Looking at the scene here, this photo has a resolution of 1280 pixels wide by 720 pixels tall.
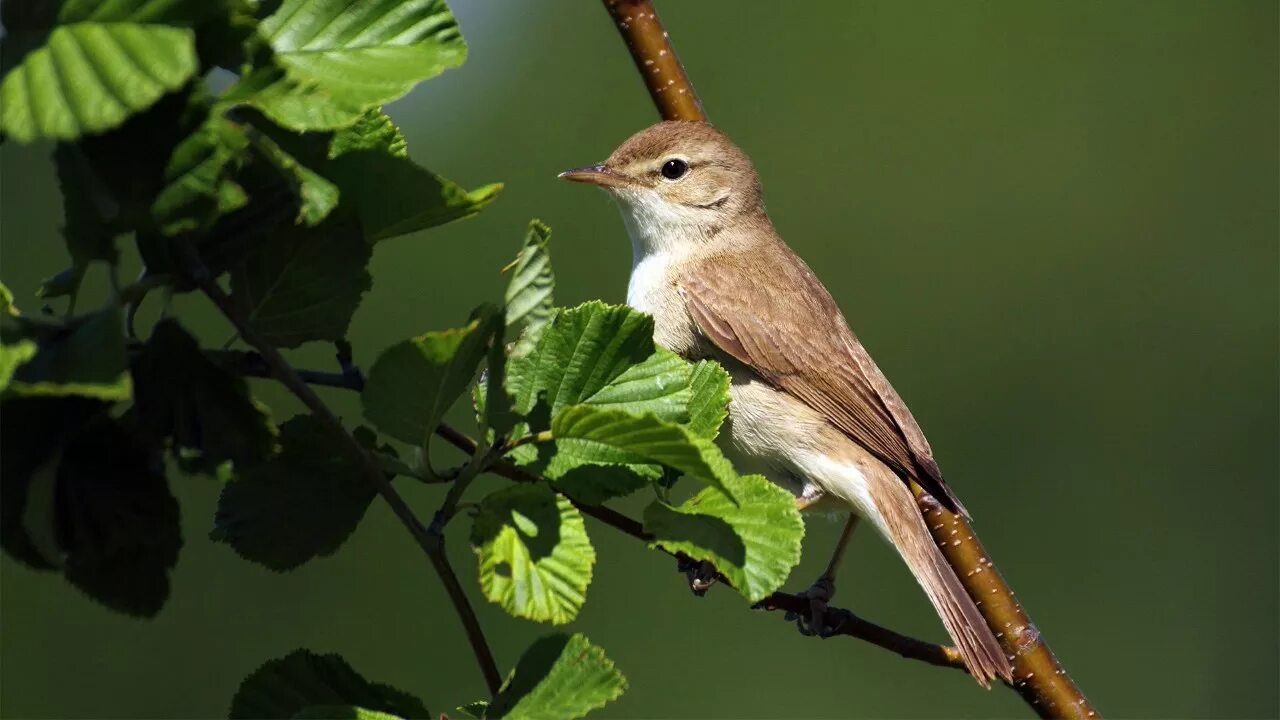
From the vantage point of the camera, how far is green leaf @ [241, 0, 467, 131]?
107 cm

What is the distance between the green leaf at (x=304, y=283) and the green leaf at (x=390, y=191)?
0.03 meters

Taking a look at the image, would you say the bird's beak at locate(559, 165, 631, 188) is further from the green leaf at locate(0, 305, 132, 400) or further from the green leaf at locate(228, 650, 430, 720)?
the green leaf at locate(0, 305, 132, 400)

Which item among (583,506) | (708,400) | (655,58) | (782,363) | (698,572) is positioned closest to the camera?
(583,506)

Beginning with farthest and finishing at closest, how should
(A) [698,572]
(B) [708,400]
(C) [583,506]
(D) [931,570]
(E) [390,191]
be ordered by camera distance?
(D) [931,570] < (A) [698,572] < (B) [708,400] < (C) [583,506] < (E) [390,191]

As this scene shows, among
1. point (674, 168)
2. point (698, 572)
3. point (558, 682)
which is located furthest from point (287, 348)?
point (674, 168)

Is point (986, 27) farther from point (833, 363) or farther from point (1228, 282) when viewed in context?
point (833, 363)

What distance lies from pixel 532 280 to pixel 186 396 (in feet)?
1.10

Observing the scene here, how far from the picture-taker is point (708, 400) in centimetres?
157

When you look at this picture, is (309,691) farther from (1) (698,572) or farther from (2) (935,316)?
(2) (935,316)

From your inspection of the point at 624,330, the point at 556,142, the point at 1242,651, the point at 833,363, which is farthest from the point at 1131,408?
the point at 624,330

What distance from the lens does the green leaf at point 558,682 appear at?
1222mm

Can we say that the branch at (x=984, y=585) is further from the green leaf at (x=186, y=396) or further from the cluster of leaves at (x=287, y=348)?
the green leaf at (x=186, y=396)

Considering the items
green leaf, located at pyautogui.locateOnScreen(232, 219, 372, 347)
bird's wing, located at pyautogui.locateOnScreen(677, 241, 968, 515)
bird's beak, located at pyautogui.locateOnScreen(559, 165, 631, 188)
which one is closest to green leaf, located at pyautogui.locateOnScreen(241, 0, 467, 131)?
green leaf, located at pyautogui.locateOnScreen(232, 219, 372, 347)

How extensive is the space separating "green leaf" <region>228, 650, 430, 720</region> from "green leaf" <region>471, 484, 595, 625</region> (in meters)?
0.17
